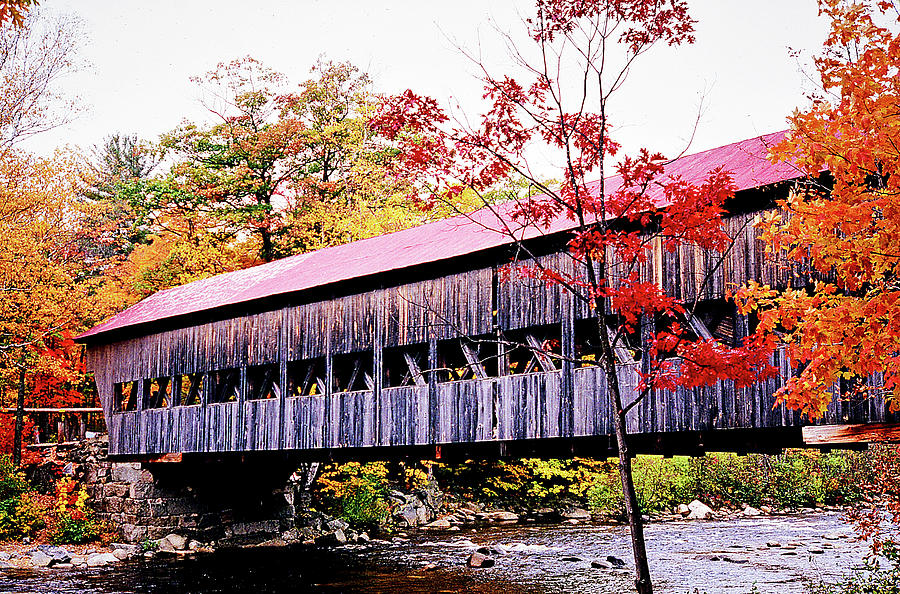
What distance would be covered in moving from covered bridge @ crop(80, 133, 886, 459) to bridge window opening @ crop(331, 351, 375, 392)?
1.2 inches

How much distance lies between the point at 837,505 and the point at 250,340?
1538cm

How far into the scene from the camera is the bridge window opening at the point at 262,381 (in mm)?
14484

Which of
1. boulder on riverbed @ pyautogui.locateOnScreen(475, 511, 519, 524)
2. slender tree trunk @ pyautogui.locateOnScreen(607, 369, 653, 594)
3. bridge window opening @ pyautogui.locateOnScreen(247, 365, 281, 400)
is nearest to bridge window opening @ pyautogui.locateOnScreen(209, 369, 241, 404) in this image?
bridge window opening @ pyautogui.locateOnScreen(247, 365, 281, 400)

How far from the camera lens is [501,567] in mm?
13492

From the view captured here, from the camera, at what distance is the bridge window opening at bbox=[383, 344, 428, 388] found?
1215cm

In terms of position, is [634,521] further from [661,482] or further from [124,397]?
[661,482]

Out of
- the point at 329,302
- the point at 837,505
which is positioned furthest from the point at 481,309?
the point at 837,505

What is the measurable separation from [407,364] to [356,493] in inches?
302

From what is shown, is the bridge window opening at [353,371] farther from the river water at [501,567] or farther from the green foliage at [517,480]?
the green foliage at [517,480]

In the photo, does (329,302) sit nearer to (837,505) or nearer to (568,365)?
(568,365)

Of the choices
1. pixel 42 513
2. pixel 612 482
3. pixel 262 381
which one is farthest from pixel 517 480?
pixel 42 513

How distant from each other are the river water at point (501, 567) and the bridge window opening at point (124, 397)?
10.3 ft

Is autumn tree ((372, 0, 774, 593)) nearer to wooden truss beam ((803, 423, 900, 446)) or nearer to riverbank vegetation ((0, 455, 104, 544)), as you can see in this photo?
wooden truss beam ((803, 423, 900, 446))

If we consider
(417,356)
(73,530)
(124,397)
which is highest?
(417,356)
